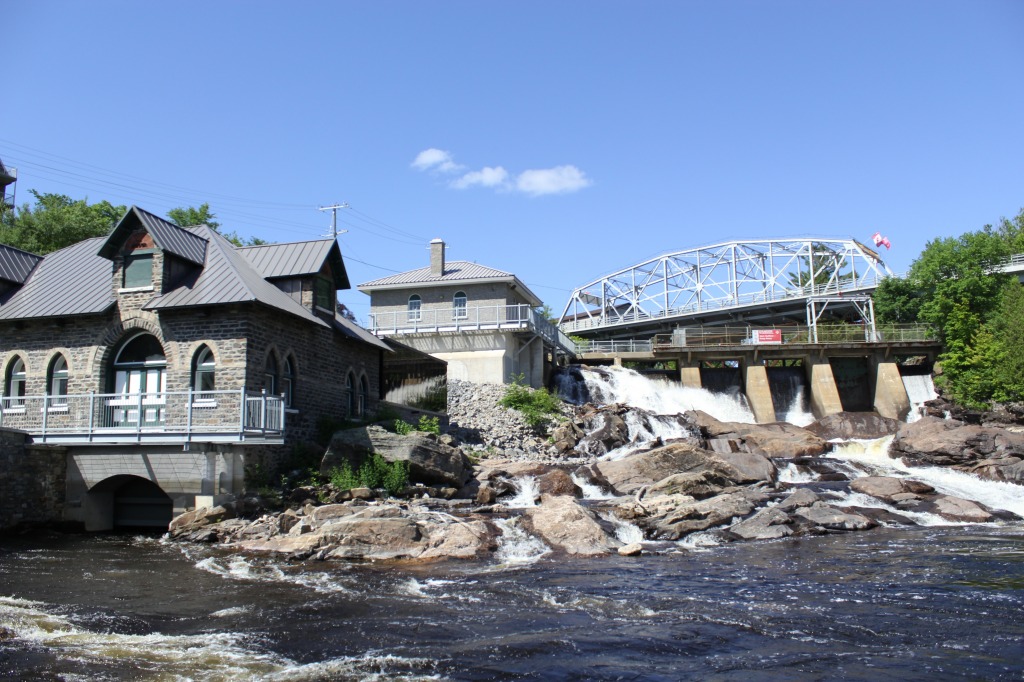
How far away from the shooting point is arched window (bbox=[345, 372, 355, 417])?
2706 cm

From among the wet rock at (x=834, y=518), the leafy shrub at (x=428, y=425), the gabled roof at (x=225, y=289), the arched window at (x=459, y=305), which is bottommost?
the wet rock at (x=834, y=518)

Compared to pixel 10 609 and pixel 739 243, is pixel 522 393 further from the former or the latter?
pixel 739 243

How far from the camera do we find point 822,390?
158 ft

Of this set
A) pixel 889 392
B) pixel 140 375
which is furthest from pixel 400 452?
pixel 889 392

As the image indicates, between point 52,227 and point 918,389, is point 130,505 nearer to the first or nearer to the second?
point 52,227

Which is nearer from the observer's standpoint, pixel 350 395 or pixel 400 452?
pixel 400 452

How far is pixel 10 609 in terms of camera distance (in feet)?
39.4

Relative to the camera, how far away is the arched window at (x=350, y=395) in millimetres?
27062

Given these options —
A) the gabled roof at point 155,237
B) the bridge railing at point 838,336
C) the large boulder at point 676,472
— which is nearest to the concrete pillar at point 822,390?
the bridge railing at point 838,336

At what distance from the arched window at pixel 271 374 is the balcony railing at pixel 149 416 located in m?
1.14

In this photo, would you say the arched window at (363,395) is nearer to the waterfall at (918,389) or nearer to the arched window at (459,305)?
the arched window at (459,305)

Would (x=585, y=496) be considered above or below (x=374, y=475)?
below

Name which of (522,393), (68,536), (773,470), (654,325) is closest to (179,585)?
(68,536)

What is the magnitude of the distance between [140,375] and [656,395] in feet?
101
